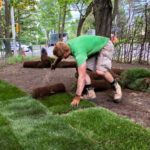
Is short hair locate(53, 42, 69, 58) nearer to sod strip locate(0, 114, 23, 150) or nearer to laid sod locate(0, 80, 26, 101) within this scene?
sod strip locate(0, 114, 23, 150)

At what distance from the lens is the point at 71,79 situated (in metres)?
8.24

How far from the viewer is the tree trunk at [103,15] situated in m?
8.18

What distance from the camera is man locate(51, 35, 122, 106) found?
522 cm

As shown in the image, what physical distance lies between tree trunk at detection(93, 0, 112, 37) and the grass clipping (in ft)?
5.80

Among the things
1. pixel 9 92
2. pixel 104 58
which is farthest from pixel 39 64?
pixel 104 58

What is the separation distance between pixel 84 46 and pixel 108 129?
157cm

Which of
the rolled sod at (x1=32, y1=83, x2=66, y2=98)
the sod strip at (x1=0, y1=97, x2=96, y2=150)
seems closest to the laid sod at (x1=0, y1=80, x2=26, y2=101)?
the rolled sod at (x1=32, y1=83, x2=66, y2=98)

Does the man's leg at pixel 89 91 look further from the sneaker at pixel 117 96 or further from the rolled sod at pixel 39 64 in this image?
the rolled sod at pixel 39 64

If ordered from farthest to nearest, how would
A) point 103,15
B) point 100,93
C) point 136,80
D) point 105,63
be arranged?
point 103,15 → point 136,80 → point 100,93 → point 105,63

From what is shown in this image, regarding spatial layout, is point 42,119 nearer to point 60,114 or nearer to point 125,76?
point 60,114

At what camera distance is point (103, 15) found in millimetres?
8352

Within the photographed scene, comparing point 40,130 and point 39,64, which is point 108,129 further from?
point 39,64

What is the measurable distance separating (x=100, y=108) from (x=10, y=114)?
1.36 metres

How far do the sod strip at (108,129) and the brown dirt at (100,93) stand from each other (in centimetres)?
33
